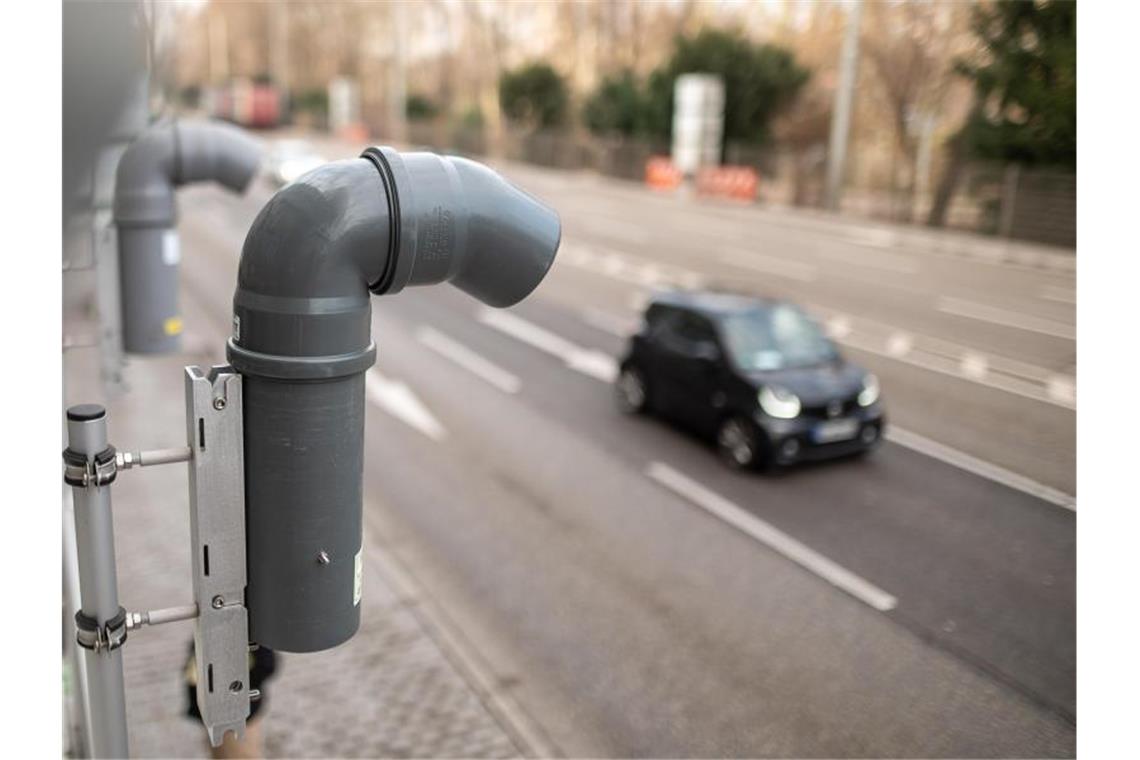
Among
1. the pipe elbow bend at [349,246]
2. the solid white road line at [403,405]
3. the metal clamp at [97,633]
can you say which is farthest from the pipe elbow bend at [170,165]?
the solid white road line at [403,405]

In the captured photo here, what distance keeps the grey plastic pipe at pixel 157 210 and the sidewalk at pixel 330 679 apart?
400 millimetres

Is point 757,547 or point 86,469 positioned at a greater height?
point 86,469

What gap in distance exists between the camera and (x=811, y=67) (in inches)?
1531

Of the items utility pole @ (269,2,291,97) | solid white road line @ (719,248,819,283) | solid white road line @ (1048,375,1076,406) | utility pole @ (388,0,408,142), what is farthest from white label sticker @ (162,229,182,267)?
utility pole @ (269,2,291,97)

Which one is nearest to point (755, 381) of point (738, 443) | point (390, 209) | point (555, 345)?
point (738, 443)

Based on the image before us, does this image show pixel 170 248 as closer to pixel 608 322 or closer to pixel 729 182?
pixel 608 322

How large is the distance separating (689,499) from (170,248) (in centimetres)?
539

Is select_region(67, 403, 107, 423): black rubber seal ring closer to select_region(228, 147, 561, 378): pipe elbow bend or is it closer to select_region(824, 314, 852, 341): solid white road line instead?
select_region(228, 147, 561, 378): pipe elbow bend

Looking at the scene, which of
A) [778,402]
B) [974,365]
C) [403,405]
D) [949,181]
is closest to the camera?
[778,402]

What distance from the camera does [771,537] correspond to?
8875mm

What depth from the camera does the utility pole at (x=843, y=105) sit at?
2434 centimetres

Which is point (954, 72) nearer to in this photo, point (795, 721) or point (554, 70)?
point (795, 721)

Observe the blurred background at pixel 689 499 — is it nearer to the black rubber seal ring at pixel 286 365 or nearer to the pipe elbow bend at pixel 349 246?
the pipe elbow bend at pixel 349 246
